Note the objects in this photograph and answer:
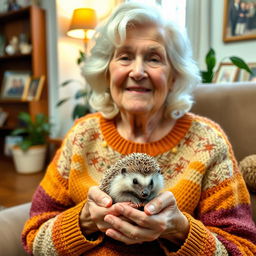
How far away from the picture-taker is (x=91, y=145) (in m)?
1.13

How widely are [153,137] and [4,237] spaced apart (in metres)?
0.69

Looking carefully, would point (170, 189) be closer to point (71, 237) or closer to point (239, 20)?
point (71, 237)

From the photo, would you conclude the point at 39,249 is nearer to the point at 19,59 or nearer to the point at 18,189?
the point at 18,189

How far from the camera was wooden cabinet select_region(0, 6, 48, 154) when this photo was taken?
338 cm

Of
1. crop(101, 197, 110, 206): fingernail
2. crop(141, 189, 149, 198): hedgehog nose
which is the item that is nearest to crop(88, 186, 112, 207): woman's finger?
crop(101, 197, 110, 206): fingernail

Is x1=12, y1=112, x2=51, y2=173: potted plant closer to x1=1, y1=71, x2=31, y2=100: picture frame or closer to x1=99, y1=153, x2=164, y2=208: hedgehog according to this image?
x1=1, y1=71, x2=31, y2=100: picture frame

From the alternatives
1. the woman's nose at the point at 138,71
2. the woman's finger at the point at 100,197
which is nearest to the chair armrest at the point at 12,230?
the woman's finger at the point at 100,197

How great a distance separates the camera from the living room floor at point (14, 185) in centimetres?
260

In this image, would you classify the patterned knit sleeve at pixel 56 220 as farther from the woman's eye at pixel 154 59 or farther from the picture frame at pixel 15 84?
the picture frame at pixel 15 84

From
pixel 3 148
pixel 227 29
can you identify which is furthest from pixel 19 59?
pixel 227 29

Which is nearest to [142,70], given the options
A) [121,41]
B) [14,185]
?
[121,41]

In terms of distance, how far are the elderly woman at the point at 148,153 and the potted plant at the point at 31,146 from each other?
2213mm

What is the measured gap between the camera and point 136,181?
72 cm

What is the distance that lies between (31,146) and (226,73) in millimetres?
2278
